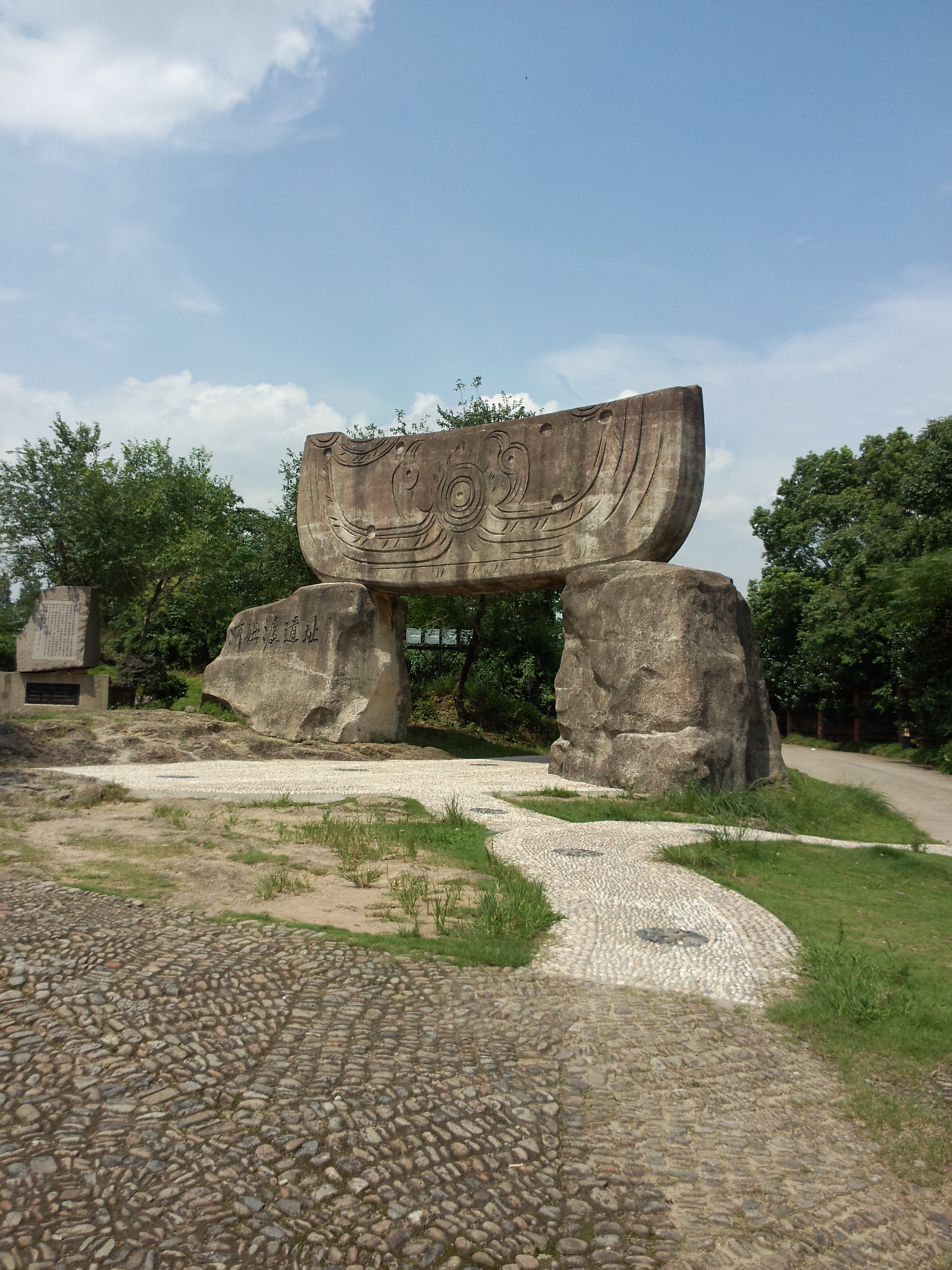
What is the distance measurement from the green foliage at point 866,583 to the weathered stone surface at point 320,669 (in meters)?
10.2

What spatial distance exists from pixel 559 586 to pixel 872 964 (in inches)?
318

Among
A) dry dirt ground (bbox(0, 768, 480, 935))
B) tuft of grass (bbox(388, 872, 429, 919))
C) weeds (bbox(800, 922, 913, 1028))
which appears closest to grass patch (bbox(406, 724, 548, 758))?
dry dirt ground (bbox(0, 768, 480, 935))

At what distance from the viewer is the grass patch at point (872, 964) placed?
2.88 meters

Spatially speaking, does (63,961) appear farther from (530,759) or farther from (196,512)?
(196,512)

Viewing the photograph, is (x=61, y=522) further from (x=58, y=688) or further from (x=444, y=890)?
(x=444, y=890)

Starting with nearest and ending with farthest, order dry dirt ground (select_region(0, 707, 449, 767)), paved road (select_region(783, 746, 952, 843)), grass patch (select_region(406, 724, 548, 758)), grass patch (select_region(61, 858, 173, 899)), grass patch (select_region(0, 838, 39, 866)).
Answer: grass patch (select_region(61, 858, 173, 899))
grass patch (select_region(0, 838, 39, 866))
paved road (select_region(783, 746, 952, 843))
dry dirt ground (select_region(0, 707, 449, 767))
grass patch (select_region(406, 724, 548, 758))

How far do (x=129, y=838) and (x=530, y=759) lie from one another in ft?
29.8

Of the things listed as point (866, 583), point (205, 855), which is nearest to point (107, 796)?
point (205, 855)

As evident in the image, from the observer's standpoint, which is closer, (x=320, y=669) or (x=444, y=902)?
(x=444, y=902)

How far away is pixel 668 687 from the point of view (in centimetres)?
941

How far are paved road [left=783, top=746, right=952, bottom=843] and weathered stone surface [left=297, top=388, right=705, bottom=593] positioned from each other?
4.18 meters

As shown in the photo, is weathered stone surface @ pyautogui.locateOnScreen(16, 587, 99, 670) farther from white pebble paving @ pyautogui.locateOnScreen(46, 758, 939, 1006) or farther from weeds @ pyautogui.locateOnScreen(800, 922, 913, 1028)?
weeds @ pyautogui.locateOnScreen(800, 922, 913, 1028)

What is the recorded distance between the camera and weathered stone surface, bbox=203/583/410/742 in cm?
1270

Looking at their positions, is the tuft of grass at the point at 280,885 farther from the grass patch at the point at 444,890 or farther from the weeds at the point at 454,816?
the weeds at the point at 454,816
